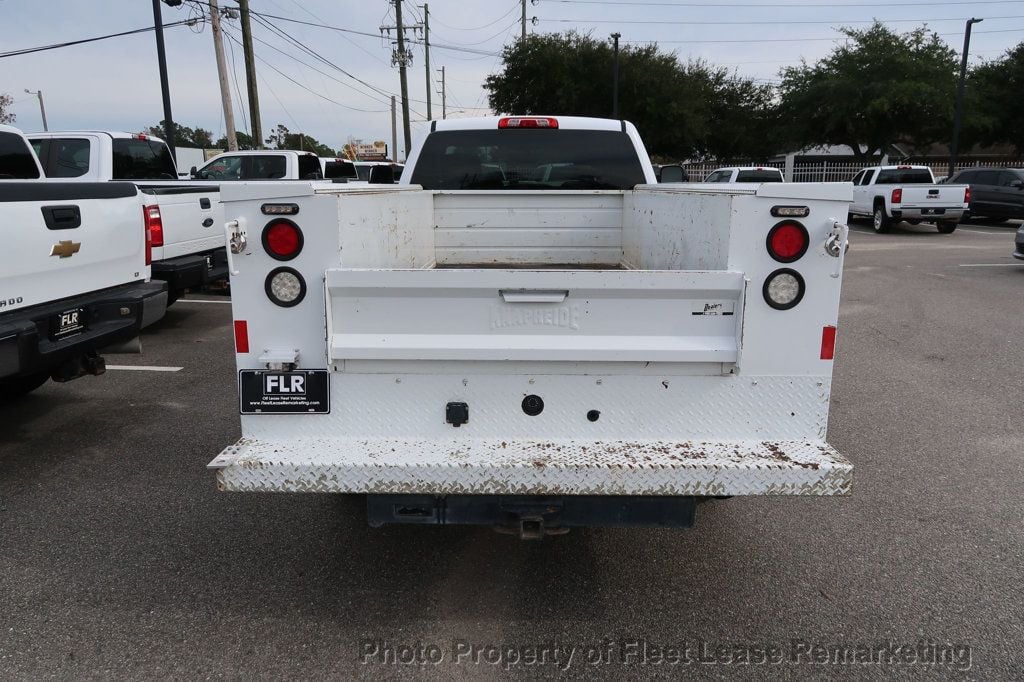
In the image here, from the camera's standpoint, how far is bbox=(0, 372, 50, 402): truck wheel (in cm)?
608

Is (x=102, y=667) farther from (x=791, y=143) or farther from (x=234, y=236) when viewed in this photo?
(x=791, y=143)

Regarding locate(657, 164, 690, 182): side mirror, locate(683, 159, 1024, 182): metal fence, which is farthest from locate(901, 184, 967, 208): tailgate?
locate(657, 164, 690, 182): side mirror

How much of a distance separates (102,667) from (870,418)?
5316 millimetres

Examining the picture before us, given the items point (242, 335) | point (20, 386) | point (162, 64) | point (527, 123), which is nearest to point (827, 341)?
point (242, 335)

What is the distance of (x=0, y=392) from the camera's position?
620 cm

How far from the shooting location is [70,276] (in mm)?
4914

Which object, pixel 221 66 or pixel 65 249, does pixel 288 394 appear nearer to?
pixel 65 249

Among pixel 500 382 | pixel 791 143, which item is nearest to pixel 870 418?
pixel 500 382

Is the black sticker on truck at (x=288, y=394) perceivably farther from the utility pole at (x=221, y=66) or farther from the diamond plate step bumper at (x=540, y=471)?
the utility pole at (x=221, y=66)

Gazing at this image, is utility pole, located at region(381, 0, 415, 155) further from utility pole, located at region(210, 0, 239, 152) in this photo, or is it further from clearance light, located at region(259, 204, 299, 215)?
clearance light, located at region(259, 204, 299, 215)

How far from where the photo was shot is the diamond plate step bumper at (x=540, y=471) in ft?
9.12

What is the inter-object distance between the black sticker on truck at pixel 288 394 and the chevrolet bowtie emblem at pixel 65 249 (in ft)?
8.44

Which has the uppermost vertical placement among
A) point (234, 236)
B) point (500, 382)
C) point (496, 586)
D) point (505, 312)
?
point (234, 236)

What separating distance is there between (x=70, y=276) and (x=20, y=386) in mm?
1899
